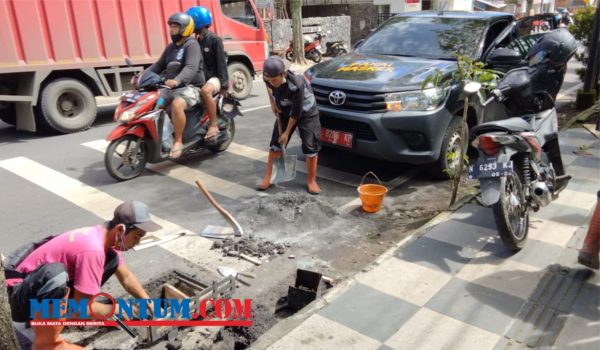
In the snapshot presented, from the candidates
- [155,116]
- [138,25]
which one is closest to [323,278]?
[155,116]

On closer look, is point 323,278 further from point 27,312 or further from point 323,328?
point 27,312

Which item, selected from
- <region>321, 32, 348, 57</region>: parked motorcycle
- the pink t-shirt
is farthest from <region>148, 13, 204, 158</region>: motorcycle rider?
<region>321, 32, 348, 57</region>: parked motorcycle

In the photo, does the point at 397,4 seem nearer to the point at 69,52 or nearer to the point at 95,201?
the point at 69,52

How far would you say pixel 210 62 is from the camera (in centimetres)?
644

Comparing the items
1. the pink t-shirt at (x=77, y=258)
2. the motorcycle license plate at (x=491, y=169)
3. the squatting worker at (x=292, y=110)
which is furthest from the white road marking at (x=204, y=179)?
the pink t-shirt at (x=77, y=258)

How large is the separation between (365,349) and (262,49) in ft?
31.0

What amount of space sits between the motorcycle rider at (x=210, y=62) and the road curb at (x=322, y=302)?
3293 mm

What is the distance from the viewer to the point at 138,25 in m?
8.77

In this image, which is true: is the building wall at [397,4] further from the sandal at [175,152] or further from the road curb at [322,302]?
the road curb at [322,302]

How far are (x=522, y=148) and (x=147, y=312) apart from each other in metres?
3.12

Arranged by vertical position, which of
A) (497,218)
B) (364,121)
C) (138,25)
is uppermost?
(138,25)

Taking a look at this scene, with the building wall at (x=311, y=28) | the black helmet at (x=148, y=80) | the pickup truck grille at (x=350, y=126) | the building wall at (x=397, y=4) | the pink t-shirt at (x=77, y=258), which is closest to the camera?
the pink t-shirt at (x=77, y=258)

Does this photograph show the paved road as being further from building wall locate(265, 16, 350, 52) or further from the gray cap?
building wall locate(265, 16, 350, 52)

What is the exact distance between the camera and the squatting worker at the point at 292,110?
494 cm
